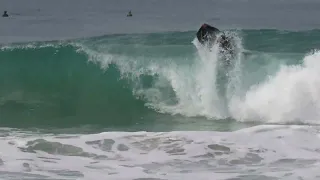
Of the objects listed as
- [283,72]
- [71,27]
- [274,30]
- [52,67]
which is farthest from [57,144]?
[71,27]

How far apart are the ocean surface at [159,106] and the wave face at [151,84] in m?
0.04

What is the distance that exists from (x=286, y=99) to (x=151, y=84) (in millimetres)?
4589

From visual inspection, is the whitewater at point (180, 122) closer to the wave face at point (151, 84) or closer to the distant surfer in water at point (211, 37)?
the wave face at point (151, 84)

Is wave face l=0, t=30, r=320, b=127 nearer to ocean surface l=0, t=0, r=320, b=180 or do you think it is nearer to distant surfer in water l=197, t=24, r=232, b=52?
ocean surface l=0, t=0, r=320, b=180

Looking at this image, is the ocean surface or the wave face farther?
the wave face

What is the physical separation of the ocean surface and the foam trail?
0.03m

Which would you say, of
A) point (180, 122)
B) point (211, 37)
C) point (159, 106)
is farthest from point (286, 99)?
point (159, 106)

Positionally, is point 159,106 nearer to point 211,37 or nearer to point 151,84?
point 151,84

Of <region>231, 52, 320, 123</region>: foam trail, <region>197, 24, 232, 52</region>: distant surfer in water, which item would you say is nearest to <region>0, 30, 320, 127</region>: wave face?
<region>231, 52, 320, 123</region>: foam trail

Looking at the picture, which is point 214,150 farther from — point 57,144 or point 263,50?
point 263,50

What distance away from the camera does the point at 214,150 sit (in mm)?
11734

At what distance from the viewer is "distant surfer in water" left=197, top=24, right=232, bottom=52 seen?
1720 centimetres

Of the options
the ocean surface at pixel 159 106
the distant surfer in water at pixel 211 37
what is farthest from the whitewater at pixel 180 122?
the distant surfer in water at pixel 211 37

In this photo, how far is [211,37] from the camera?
56.7 feet
